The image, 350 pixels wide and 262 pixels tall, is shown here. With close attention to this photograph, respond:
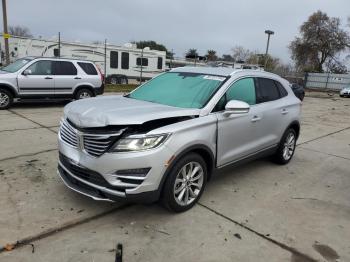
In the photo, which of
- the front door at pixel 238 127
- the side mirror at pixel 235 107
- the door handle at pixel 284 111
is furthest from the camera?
the door handle at pixel 284 111

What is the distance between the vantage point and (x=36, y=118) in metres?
9.71

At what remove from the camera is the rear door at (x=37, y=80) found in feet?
37.0

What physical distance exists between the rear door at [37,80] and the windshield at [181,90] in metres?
7.31

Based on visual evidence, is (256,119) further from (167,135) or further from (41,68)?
(41,68)

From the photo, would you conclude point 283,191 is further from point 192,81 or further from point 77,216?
point 77,216

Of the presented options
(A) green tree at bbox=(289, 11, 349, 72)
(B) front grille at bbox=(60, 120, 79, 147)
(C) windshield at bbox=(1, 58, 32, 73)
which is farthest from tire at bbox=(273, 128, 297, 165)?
(A) green tree at bbox=(289, 11, 349, 72)

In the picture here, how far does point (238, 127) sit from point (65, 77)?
9044 millimetres

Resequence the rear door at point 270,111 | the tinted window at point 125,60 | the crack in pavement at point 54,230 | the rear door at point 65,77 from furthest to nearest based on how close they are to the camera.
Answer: the tinted window at point 125,60 → the rear door at point 65,77 → the rear door at point 270,111 → the crack in pavement at point 54,230

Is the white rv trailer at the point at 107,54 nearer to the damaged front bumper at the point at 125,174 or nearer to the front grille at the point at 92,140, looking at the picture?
the front grille at the point at 92,140

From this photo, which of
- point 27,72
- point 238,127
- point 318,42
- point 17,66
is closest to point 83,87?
point 27,72

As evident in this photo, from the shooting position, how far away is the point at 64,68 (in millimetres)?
12250

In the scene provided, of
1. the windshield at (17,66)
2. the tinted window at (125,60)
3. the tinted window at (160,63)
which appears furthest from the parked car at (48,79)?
the tinted window at (160,63)

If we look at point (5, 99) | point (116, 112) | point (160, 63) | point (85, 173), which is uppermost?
point (160, 63)

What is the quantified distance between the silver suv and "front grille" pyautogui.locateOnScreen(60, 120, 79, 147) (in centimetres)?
1
